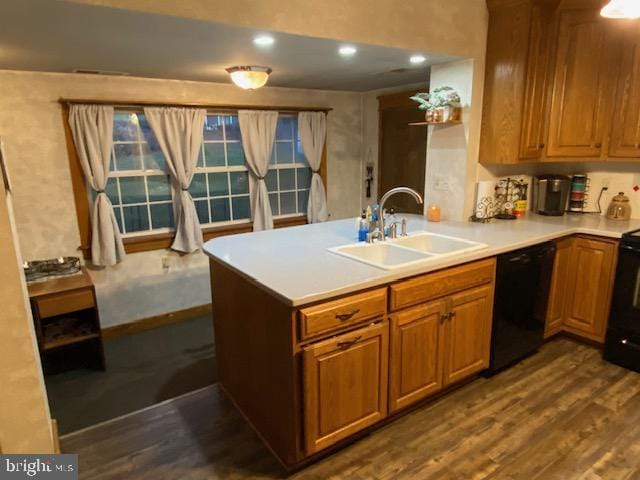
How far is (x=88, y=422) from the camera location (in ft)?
8.02

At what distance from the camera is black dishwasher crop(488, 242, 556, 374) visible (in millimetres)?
2604

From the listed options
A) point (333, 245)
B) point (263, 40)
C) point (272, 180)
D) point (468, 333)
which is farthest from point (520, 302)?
point (272, 180)

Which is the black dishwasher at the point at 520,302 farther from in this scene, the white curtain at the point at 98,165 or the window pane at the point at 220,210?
the white curtain at the point at 98,165

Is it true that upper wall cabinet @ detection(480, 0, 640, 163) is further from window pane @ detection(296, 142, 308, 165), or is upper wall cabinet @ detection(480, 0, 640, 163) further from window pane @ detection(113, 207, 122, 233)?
window pane @ detection(113, 207, 122, 233)

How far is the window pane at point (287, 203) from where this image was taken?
464cm

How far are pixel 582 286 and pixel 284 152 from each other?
9.86 feet

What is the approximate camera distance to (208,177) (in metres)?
4.07

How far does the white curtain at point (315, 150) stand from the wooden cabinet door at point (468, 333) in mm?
2470

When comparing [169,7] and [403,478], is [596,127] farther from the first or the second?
[169,7]

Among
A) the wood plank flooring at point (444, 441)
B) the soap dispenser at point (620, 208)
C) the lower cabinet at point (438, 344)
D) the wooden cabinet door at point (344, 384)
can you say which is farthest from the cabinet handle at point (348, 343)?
the soap dispenser at point (620, 208)

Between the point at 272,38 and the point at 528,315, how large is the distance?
2.34 meters

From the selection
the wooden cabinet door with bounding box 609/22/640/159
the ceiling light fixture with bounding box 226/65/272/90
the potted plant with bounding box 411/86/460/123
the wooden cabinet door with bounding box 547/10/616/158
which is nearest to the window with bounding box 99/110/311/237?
the ceiling light fixture with bounding box 226/65/272/90

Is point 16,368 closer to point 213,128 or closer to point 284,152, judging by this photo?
point 213,128

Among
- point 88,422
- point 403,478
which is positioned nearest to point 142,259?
point 88,422
